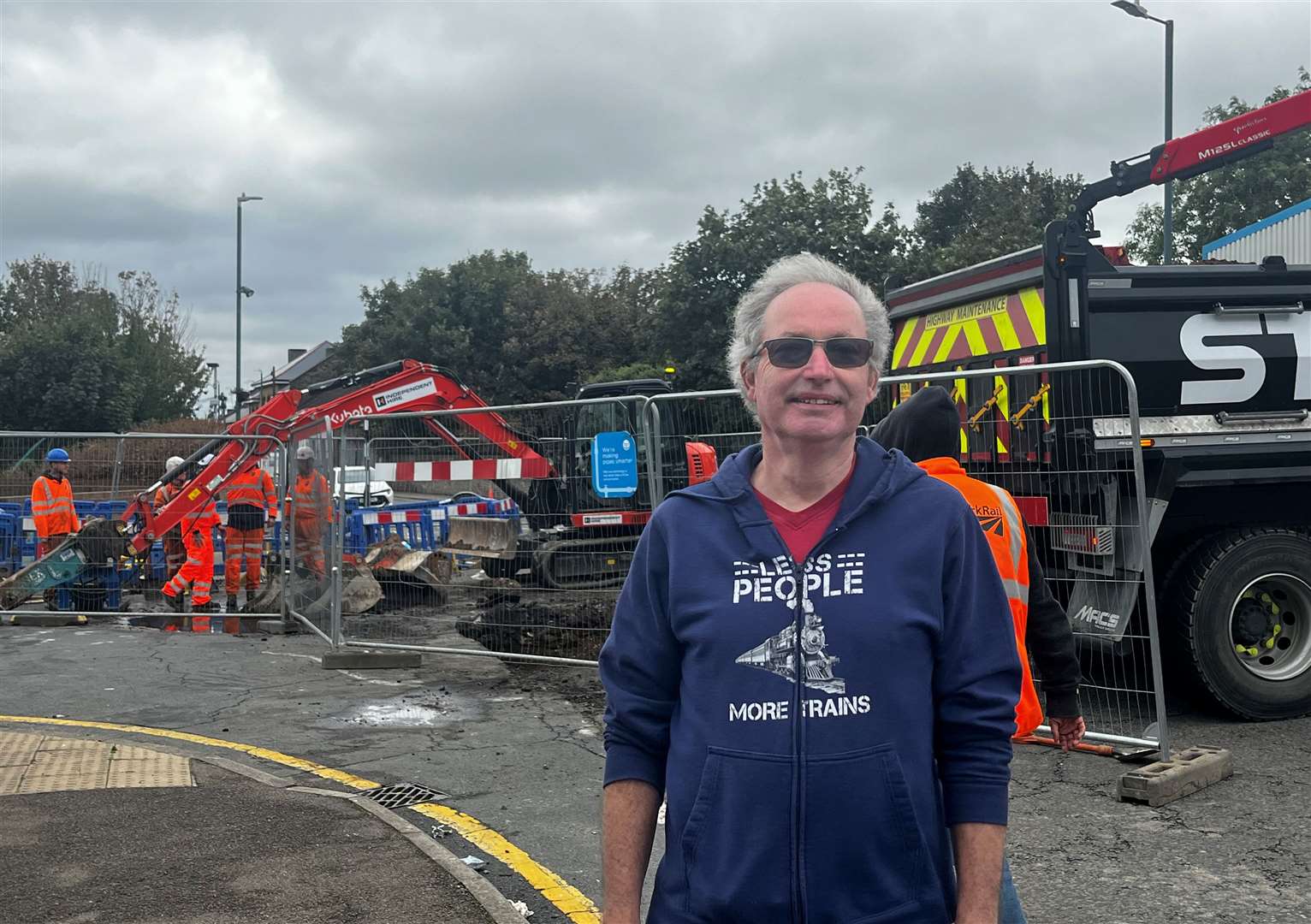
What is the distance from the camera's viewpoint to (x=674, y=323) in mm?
42781

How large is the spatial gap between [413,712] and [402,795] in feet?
7.17

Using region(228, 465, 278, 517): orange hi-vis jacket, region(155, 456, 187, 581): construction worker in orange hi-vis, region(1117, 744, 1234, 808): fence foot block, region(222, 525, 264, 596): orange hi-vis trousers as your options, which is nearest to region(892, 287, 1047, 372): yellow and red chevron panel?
region(1117, 744, 1234, 808): fence foot block

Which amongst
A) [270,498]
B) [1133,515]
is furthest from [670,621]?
[270,498]

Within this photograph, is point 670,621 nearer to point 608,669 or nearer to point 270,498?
point 608,669

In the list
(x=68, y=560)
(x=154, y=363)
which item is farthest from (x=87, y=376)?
(x=68, y=560)

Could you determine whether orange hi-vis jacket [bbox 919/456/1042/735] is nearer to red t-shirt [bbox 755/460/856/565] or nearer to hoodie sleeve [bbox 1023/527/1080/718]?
hoodie sleeve [bbox 1023/527/1080/718]

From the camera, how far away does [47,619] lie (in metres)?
13.5

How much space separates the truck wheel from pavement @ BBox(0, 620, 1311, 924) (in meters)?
0.21

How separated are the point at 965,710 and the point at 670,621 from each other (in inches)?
20.2

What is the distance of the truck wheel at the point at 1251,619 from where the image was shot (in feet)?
24.0

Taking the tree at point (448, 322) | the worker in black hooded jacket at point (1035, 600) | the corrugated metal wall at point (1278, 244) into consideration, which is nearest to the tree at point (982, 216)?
the corrugated metal wall at point (1278, 244)

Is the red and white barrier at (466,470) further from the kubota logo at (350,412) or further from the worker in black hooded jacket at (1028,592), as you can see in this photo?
the worker in black hooded jacket at (1028,592)

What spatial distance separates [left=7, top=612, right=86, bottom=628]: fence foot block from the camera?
13.4m

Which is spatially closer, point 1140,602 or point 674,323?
point 1140,602
